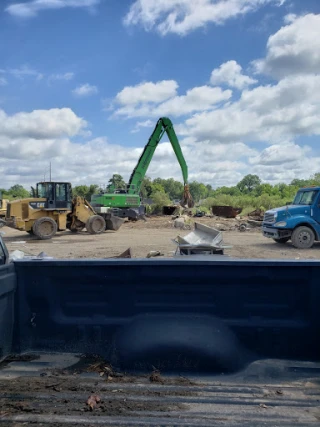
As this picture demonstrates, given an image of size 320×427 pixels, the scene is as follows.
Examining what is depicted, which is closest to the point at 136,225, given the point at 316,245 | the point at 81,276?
the point at 316,245

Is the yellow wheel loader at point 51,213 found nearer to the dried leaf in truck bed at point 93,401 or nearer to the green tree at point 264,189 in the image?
the dried leaf in truck bed at point 93,401

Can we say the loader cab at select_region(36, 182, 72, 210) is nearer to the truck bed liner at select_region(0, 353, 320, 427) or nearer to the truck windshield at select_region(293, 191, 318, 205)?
the truck windshield at select_region(293, 191, 318, 205)

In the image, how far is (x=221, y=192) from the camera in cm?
10619

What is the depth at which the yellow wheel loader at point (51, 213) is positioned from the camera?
2166 centimetres

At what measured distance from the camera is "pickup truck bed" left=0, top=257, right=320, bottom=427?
3305 mm

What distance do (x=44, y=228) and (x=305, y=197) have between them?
1189 cm

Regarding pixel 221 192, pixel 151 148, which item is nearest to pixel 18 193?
pixel 221 192

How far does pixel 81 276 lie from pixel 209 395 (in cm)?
134

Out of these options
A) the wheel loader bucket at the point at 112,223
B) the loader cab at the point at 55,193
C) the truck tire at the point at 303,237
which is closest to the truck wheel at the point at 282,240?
the truck tire at the point at 303,237

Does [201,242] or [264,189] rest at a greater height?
[264,189]

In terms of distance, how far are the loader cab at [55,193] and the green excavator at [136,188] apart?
663cm

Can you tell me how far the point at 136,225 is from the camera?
30.7 metres

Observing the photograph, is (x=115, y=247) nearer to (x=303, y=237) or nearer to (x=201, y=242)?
(x=303, y=237)

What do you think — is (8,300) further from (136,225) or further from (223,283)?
(136,225)
